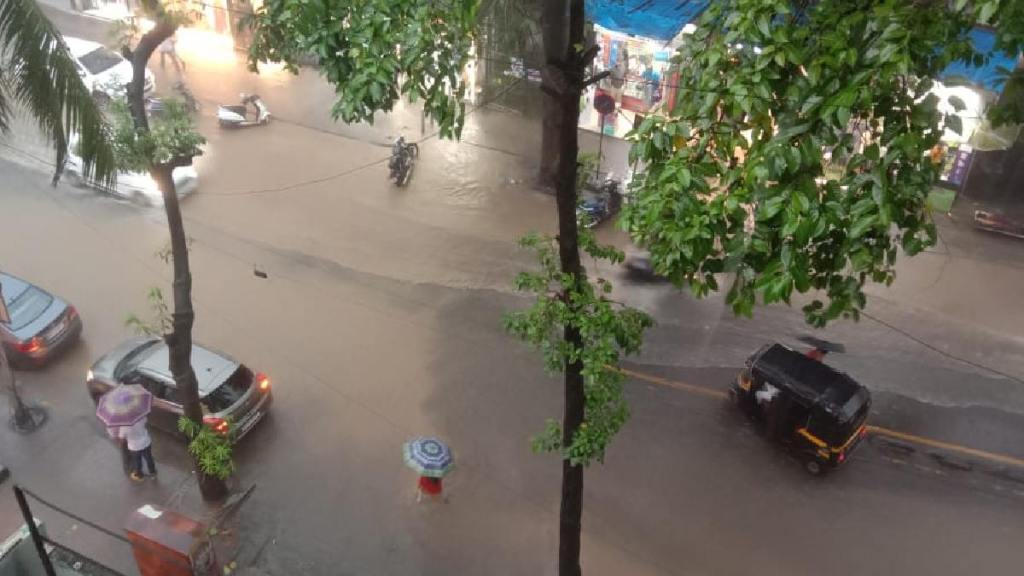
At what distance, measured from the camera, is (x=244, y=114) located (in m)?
19.6

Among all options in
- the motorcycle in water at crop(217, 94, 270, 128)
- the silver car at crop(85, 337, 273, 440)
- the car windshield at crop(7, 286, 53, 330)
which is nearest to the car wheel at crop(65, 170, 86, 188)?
the motorcycle in water at crop(217, 94, 270, 128)

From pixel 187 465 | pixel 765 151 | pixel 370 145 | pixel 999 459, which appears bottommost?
pixel 187 465

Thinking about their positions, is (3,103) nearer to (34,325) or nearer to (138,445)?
(138,445)

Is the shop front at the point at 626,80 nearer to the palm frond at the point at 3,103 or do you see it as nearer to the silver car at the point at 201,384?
the silver car at the point at 201,384

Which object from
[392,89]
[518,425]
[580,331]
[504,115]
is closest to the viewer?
[392,89]

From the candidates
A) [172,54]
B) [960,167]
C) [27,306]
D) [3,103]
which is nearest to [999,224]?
[960,167]

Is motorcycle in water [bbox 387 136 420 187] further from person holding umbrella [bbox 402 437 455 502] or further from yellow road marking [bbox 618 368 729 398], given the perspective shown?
person holding umbrella [bbox 402 437 455 502]

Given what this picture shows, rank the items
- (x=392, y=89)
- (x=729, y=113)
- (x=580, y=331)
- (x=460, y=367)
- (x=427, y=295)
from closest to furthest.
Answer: (x=729, y=113) → (x=392, y=89) → (x=580, y=331) → (x=460, y=367) → (x=427, y=295)

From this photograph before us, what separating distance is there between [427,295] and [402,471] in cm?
401

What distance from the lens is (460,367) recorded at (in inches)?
483

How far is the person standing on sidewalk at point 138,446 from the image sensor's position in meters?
9.63

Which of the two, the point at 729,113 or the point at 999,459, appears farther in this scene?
the point at 999,459

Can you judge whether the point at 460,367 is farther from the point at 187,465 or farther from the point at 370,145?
→ the point at 370,145

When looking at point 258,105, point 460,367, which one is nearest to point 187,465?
point 460,367
